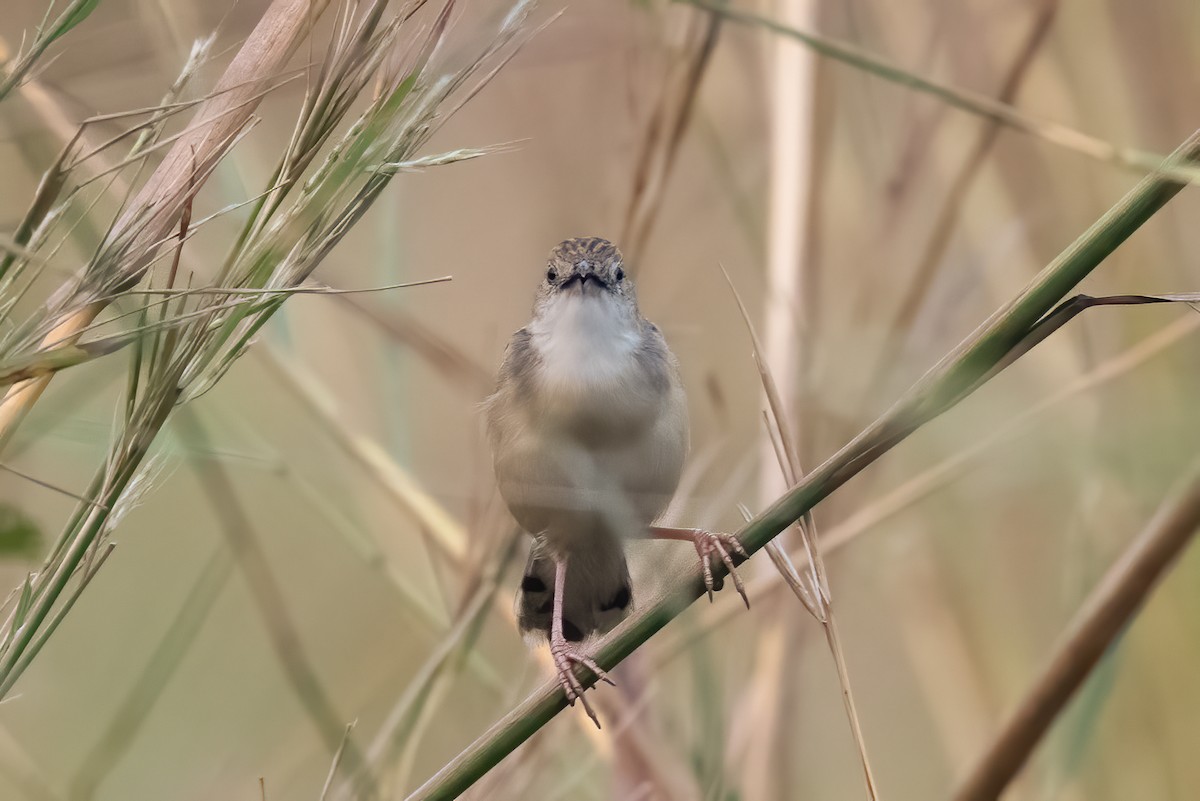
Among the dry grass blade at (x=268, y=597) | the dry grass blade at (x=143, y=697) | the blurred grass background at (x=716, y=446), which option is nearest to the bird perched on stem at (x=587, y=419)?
the blurred grass background at (x=716, y=446)

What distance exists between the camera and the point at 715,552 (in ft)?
4.30

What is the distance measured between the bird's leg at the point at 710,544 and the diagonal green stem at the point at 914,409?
0.26 meters

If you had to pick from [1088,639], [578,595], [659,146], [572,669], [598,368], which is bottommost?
[1088,639]

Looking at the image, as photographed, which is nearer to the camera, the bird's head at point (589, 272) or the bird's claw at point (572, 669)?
the bird's claw at point (572, 669)

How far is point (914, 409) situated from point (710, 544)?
2.39ft

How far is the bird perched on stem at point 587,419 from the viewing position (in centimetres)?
158

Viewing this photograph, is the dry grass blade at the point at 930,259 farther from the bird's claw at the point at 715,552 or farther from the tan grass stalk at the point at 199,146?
the tan grass stalk at the point at 199,146

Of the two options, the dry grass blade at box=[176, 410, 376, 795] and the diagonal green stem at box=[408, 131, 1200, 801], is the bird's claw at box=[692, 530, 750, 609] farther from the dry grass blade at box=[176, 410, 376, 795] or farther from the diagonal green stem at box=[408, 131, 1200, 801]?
the dry grass blade at box=[176, 410, 376, 795]

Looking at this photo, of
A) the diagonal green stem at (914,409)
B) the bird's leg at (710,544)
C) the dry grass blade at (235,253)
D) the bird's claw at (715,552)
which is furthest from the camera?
the bird's leg at (710,544)

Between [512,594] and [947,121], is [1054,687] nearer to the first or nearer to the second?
[512,594]

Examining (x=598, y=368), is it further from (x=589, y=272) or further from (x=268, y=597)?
(x=268, y=597)

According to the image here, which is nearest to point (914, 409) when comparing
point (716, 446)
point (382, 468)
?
point (716, 446)

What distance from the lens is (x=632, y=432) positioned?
1587mm

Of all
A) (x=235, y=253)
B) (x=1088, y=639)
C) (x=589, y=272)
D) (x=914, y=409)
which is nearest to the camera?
(x=914, y=409)
